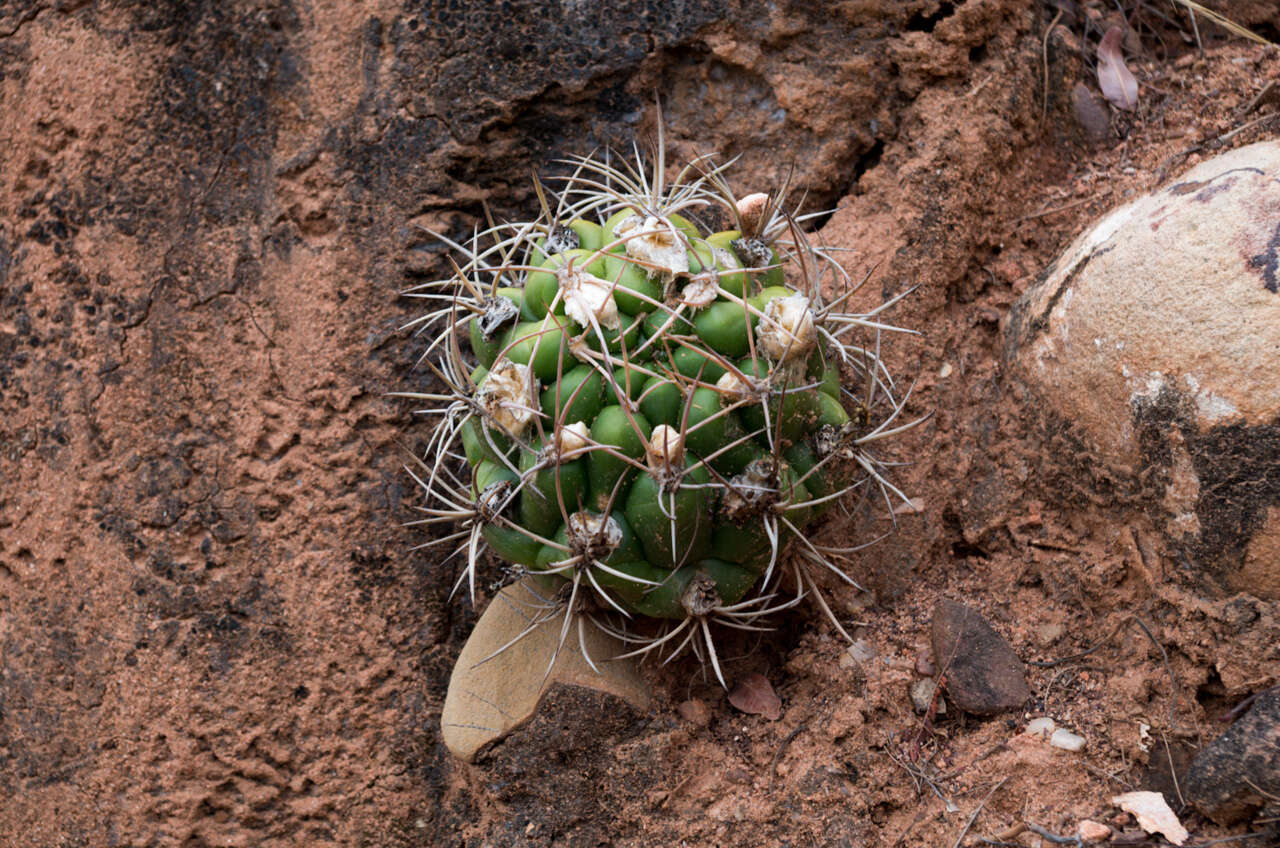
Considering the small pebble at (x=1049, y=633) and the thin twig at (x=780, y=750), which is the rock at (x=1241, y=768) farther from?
the thin twig at (x=780, y=750)

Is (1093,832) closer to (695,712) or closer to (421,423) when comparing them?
(695,712)

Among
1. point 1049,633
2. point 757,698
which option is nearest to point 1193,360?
point 1049,633

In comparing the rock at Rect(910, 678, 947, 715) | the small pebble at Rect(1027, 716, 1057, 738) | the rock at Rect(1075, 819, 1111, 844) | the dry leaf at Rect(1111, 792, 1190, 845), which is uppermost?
the dry leaf at Rect(1111, 792, 1190, 845)

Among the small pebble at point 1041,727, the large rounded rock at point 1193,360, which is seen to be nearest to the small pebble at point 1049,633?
the small pebble at point 1041,727

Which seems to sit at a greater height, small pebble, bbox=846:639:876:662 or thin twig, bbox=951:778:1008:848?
small pebble, bbox=846:639:876:662

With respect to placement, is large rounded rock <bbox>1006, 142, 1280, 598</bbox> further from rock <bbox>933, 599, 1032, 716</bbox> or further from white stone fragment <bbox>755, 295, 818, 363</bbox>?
white stone fragment <bbox>755, 295, 818, 363</bbox>

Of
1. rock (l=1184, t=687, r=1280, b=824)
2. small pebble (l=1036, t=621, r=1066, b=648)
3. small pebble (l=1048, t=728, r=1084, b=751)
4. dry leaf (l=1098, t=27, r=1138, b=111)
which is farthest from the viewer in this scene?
dry leaf (l=1098, t=27, r=1138, b=111)

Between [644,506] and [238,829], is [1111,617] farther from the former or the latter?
[238,829]

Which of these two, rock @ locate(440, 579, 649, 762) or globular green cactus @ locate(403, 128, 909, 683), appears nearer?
globular green cactus @ locate(403, 128, 909, 683)

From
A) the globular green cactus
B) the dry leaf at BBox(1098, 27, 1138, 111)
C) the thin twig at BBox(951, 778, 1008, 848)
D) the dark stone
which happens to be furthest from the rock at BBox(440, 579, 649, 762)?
the dry leaf at BBox(1098, 27, 1138, 111)
